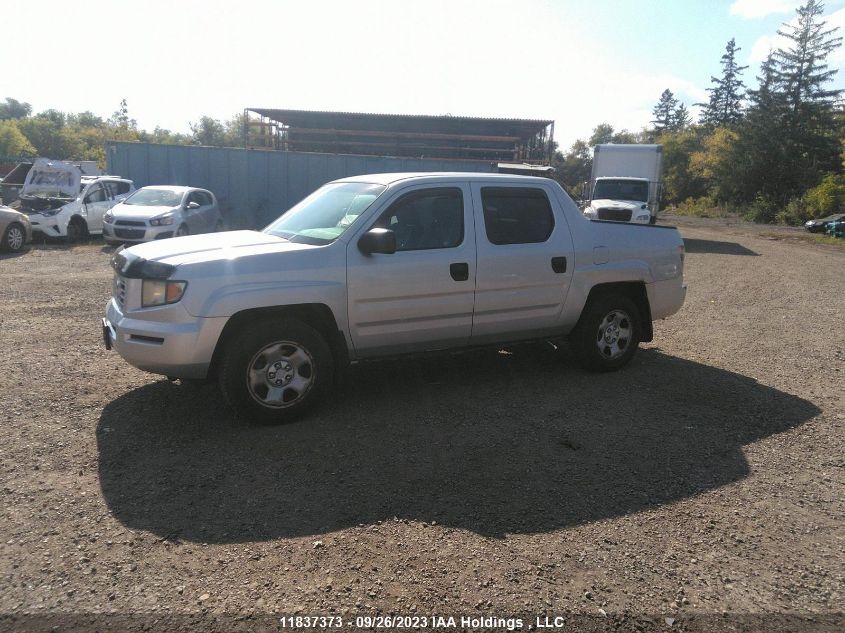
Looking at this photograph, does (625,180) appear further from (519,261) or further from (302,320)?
(302,320)

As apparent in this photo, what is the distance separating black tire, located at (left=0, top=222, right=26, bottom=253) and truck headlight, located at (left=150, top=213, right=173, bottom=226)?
304 centimetres

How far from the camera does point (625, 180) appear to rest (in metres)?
21.6

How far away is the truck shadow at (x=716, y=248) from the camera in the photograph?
2083 centimetres

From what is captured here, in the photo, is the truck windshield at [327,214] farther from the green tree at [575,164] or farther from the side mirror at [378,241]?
the green tree at [575,164]

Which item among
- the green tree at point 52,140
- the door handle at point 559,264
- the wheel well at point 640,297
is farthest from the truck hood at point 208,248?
the green tree at point 52,140

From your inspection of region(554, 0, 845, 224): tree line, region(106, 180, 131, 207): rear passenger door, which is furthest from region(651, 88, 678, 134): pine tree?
region(106, 180, 131, 207): rear passenger door

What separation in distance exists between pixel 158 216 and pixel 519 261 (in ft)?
39.6

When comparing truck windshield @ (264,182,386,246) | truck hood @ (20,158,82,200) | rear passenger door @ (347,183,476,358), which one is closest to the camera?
rear passenger door @ (347,183,476,358)

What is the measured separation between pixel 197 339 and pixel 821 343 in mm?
7456

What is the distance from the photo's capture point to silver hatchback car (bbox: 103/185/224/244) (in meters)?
15.2

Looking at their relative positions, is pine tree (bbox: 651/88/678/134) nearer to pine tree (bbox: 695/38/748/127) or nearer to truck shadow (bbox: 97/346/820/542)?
pine tree (bbox: 695/38/748/127)

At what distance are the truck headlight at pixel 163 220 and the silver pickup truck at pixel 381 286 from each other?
34.9 feet

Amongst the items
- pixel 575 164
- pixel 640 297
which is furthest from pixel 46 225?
pixel 575 164

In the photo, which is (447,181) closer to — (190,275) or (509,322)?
(509,322)
